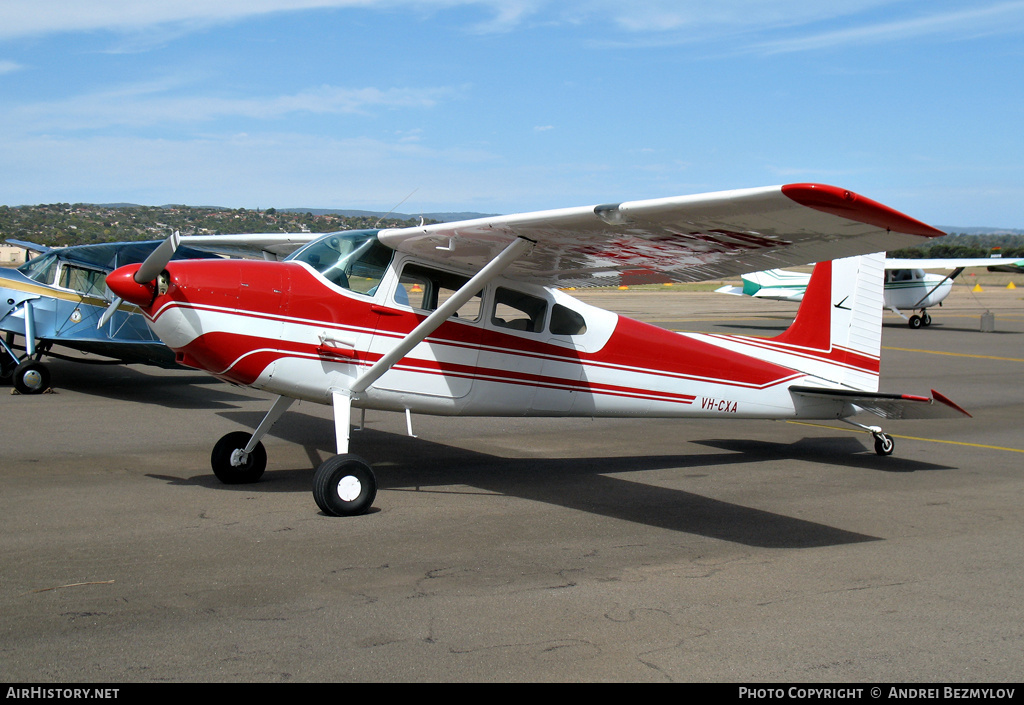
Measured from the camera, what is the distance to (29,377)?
13414mm

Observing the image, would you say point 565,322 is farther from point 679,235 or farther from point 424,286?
point 679,235

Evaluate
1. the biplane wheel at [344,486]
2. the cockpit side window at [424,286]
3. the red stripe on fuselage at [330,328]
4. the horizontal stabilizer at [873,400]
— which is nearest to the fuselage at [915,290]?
the horizontal stabilizer at [873,400]

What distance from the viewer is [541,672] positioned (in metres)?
3.81

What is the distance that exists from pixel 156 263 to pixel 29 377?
8.81 meters

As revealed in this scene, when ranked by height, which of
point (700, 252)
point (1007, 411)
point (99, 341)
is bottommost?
point (1007, 411)

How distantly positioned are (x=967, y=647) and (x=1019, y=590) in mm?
1269

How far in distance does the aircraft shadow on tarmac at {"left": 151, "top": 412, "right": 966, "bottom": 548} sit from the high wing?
197 centimetres

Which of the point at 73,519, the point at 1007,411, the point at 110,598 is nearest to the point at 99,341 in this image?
the point at 73,519

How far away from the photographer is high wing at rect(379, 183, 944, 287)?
15.0 ft

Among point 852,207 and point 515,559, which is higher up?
point 852,207

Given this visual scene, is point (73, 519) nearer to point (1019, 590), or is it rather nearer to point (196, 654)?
point (196, 654)

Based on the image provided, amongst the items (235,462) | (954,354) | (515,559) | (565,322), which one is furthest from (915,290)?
(515,559)

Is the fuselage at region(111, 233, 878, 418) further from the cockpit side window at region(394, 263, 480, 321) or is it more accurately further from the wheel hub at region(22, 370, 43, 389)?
the wheel hub at region(22, 370, 43, 389)

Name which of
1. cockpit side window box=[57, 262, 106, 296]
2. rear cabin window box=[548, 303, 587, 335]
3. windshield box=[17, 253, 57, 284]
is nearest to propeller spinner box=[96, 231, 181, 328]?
rear cabin window box=[548, 303, 587, 335]
